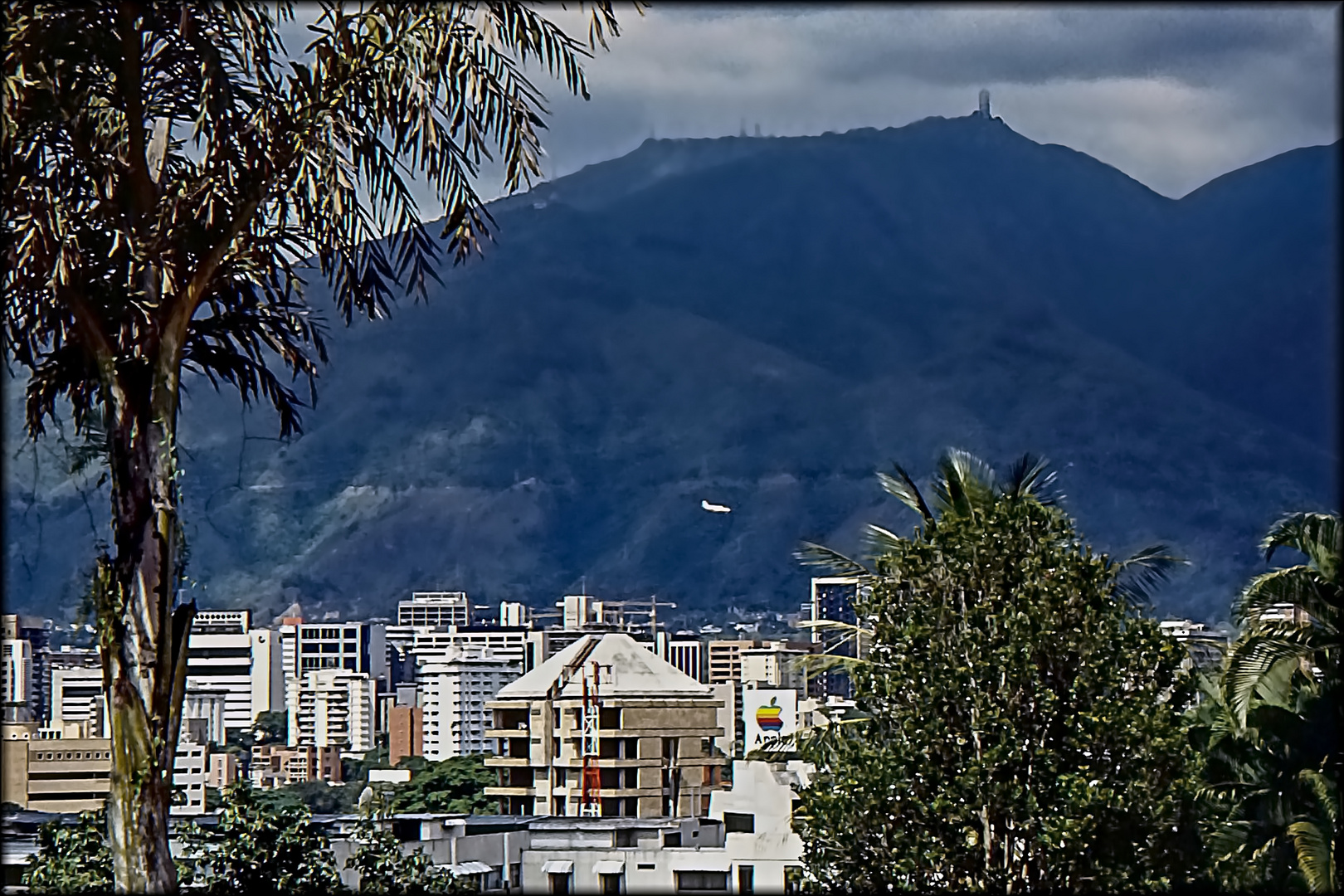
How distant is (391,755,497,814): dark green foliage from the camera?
20547mm

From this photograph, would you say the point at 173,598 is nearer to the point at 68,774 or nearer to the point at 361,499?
the point at 68,774

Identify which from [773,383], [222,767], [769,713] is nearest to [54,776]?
[222,767]

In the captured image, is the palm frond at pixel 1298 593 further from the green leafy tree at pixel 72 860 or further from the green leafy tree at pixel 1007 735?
the green leafy tree at pixel 72 860

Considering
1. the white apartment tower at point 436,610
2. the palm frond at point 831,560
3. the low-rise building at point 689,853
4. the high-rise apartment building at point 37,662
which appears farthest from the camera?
the white apartment tower at point 436,610

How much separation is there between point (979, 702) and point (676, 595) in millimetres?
45621

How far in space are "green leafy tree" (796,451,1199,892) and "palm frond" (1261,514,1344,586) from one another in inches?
31.3

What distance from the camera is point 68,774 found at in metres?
9.59

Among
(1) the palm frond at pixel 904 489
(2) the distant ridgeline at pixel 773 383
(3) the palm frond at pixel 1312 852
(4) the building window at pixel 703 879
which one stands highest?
(2) the distant ridgeline at pixel 773 383

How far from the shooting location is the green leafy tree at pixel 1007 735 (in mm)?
6406

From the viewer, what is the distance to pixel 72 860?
12.5ft

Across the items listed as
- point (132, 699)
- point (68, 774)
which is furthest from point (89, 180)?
point (68, 774)

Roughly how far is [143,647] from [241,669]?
121 ft

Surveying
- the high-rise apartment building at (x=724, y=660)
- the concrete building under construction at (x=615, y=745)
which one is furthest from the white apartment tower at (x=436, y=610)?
the concrete building under construction at (x=615, y=745)

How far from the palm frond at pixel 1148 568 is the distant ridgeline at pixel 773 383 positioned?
210cm
